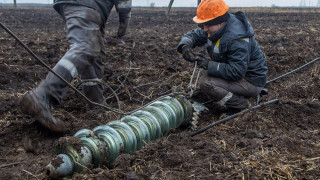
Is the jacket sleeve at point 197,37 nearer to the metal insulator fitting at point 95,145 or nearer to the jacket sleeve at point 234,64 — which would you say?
the jacket sleeve at point 234,64

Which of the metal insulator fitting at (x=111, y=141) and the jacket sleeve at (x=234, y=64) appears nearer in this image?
the metal insulator fitting at (x=111, y=141)

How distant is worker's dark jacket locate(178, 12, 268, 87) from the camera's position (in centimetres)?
434

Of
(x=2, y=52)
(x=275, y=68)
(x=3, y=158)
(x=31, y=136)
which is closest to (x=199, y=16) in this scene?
(x=31, y=136)

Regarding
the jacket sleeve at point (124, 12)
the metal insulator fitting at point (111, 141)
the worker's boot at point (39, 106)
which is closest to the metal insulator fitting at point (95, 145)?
the metal insulator fitting at point (111, 141)

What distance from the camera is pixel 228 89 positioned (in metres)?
4.66

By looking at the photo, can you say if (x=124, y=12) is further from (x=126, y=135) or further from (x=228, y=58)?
(x=126, y=135)

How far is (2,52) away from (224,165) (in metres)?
6.24

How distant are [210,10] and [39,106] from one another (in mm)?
2256

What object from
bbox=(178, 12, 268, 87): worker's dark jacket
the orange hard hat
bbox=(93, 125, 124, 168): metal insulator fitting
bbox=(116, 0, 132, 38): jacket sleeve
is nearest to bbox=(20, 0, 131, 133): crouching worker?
bbox=(93, 125, 124, 168): metal insulator fitting

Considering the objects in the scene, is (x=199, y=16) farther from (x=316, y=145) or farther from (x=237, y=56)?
(x=316, y=145)

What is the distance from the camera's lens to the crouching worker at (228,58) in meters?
4.38

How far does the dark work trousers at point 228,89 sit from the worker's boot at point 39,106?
1957mm

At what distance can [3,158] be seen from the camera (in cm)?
343

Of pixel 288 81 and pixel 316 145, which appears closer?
pixel 316 145
